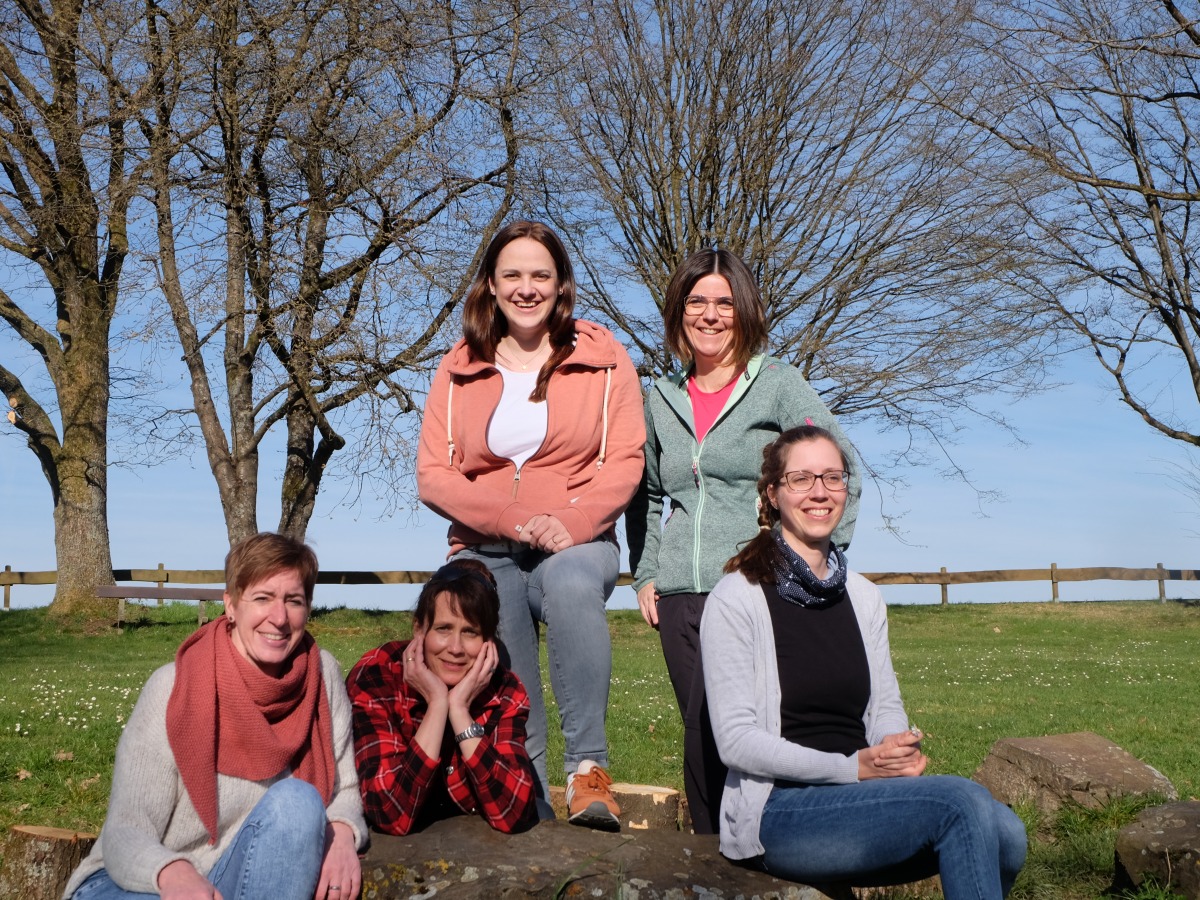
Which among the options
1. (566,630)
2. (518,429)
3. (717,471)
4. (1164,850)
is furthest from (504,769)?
(1164,850)

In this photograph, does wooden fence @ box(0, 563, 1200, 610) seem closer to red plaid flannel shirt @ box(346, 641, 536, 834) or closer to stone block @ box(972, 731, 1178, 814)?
stone block @ box(972, 731, 1178, 814)

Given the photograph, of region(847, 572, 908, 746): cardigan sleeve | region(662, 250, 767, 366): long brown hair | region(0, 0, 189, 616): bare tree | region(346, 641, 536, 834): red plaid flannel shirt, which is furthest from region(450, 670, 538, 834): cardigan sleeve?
region(0, 0, 189, 616): bare tree

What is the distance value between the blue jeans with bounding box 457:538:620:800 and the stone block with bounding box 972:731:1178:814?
342 cm

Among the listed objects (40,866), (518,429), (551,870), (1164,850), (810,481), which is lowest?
(1164,850)

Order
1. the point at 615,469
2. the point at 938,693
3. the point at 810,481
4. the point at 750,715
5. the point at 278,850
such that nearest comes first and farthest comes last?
1. the point at 278,850
2. the point at 750,715
3. the point at 810,481
4. the point at 615,469
5. the point at 938,693

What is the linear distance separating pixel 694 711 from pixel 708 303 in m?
1.46

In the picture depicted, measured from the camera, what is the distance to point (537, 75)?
687 inches

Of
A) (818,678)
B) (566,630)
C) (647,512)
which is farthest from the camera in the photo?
(647,512)

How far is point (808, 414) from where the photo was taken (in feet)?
14.3

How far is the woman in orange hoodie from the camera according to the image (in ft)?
13.0

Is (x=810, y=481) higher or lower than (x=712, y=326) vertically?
lower

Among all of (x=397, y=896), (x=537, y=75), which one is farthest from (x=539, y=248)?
(x=537, y=75)

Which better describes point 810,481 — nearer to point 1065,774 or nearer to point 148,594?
point 1065,774

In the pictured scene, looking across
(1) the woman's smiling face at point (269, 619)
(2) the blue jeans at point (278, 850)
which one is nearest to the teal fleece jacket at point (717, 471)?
(1) the woman's smiling face at point (269, 619)
